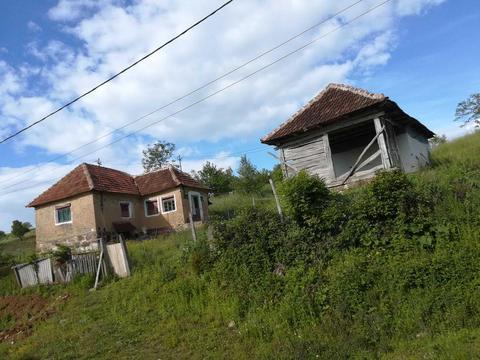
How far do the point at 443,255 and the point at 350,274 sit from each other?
5.76 ft

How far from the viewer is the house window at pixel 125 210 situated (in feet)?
83.9

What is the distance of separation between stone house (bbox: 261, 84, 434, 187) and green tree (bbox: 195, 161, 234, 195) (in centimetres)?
2732

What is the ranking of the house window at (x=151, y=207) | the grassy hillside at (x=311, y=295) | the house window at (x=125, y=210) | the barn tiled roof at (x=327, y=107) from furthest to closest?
the house window at (x=151, y=207) → the house window at (x=125, y=210) → the barn tiled roof at (x=327, y=107) → the grassy hillside at (x=311, y=295)

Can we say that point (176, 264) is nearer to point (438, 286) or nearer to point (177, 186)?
point (438, 286)

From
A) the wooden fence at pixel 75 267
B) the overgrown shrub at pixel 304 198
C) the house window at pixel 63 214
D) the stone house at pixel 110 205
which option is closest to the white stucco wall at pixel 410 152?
the overgrown shrub at pixel 304 198

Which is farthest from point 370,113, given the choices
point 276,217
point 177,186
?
point 177,186

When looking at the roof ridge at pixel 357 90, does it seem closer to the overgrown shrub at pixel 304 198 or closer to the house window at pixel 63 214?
the overgrown shrub at pixel 304 198

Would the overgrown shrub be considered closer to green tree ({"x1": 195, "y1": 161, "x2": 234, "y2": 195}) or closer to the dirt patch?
the dirt patch

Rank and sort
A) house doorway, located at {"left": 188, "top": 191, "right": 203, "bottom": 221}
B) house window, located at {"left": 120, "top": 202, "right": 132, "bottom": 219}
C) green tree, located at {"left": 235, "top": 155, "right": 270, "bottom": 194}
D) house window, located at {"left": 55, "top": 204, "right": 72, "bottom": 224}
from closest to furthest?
1. house window, located at {"left": 55, "top": 204, "right": 72, "bottom": 224}
2. house window, located at {"left": 120, "top": 202, "right": 132, "bottom": 219}
3. house doorway, located at {"left": 188, "top": 191, "right": 203, "bottom": 221}
4. green tree, located at {"left": 235, "top": 155, "right": 270, "bottom": 194}

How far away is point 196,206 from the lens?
27.9 meters

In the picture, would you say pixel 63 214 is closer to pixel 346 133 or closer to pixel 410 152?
pixel 346 133

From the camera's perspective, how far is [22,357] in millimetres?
8492

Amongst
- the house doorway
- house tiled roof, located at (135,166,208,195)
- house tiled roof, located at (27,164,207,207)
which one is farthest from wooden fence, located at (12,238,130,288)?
the house doorway

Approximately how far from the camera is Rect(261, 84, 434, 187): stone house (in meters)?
14.7
